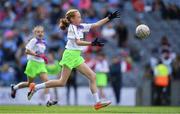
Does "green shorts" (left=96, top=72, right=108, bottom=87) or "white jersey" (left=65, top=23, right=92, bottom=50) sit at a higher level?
"white jersey" (left=65, top=23, right=92, bottom=50)

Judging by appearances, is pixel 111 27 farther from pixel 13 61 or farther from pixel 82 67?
pixel 82 67

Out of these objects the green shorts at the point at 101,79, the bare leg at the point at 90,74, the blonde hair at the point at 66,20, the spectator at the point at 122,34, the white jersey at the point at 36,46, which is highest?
the spectator at the point at 122,34

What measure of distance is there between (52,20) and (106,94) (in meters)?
4.34

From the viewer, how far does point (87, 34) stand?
28641mm

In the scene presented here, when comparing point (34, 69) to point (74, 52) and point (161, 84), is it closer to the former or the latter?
point (74, 52)

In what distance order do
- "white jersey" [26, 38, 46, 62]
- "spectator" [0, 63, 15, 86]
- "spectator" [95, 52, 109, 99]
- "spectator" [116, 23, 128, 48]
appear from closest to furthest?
"white jersey" [26, 38, 46, 62] → "spectator" [95, 52, 109, 99] → "spectator" [0, 63, 15, 86] → "spectator" [116, 23, 128, 48]

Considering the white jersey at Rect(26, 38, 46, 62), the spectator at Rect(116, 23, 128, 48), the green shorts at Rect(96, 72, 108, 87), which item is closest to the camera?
Answer: the white jersey at Rect(26, 38, 46, 62)

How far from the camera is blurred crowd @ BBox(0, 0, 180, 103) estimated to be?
27.1 meters

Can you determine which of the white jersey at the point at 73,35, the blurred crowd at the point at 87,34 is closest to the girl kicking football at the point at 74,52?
the white jersey at the point at 73,35

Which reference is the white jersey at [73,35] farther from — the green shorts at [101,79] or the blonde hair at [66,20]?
the green shorts at [101,79]

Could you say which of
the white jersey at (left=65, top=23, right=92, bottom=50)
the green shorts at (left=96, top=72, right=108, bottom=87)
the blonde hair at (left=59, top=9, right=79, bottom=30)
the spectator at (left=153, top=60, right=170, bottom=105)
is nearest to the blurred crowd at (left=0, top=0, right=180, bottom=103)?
the green shorts at (left=96, top=72, right=108, bottom=87)

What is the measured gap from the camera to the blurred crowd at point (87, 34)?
27125 millimetres

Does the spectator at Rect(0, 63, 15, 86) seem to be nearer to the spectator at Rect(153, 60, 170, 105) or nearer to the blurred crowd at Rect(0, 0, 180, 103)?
the blurred crowd at Rect(0, 0, 180, 103)

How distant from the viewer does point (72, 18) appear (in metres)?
17.1
